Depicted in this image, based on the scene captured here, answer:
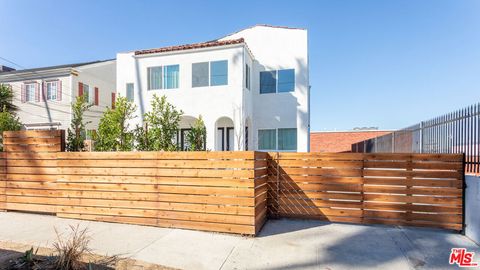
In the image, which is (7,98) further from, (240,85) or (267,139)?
(267,139)

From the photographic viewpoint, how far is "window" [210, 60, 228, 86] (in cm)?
1177

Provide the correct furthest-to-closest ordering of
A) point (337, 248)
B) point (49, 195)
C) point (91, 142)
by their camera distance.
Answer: point (91, 142), point (49, 195), point (337, 248)

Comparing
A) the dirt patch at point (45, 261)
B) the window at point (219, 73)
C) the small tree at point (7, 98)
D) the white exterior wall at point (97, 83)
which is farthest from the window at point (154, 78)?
the small tree at point (7, 98)

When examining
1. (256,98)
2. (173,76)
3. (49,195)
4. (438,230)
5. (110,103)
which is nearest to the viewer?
(438,230)

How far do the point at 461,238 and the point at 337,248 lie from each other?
8.23ft

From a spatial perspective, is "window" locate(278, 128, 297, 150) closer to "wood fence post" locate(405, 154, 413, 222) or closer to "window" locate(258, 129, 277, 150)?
"window" locate(258, 129, 277, 150)

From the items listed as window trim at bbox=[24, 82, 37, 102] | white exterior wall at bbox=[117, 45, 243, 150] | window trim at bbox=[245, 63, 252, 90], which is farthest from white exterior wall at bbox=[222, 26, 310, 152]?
window trim at bbox=[24, 82, 37, 102]


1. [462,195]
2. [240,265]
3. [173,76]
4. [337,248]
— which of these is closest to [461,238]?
[462,195]

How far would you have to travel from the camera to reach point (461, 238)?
4.73 m

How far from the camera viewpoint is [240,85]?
1149 centimetres

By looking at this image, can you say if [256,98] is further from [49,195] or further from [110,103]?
[110,103]

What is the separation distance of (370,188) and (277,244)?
7.99 ft

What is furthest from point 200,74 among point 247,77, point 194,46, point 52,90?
point 52,90

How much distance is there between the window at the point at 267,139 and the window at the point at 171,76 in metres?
4.90
